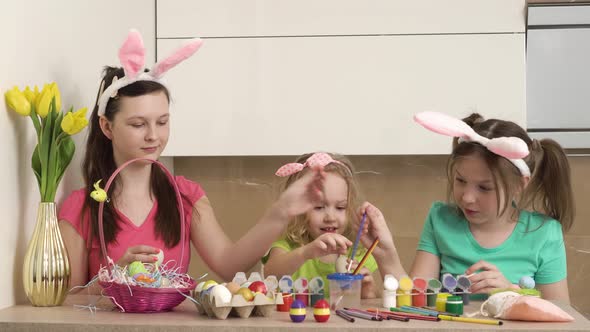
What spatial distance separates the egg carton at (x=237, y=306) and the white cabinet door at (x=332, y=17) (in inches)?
43.1

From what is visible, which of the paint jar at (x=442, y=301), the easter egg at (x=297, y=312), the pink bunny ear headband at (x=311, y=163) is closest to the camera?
the easter egg at (x=297, y=312)

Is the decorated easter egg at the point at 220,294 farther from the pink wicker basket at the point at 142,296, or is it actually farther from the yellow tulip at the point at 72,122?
the yellow tulip at the point at 72,122

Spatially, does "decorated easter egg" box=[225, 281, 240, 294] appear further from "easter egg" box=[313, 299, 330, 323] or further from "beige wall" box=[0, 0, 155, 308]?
"beige wall" box=[0, 0, 155, 308]

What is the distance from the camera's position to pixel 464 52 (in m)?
2.31

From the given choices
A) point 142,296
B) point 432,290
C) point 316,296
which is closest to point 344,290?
point 316,296

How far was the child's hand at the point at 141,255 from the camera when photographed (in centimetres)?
153

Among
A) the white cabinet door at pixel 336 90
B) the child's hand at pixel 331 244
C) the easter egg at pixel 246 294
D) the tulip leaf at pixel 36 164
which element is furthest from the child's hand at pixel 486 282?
the tulip leaf at pixel 36 164

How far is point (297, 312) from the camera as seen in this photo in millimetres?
1320

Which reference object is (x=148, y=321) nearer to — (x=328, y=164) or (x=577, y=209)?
(x=328, y=164)

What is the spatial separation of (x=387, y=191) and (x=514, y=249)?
2.45ft

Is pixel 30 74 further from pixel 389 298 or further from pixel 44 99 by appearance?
pixel 389 298

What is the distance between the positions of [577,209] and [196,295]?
4.77 feet

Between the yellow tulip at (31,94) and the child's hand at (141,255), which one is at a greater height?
the yellow tulip at (31,94)

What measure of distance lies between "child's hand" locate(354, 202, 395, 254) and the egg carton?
0.29 metres
